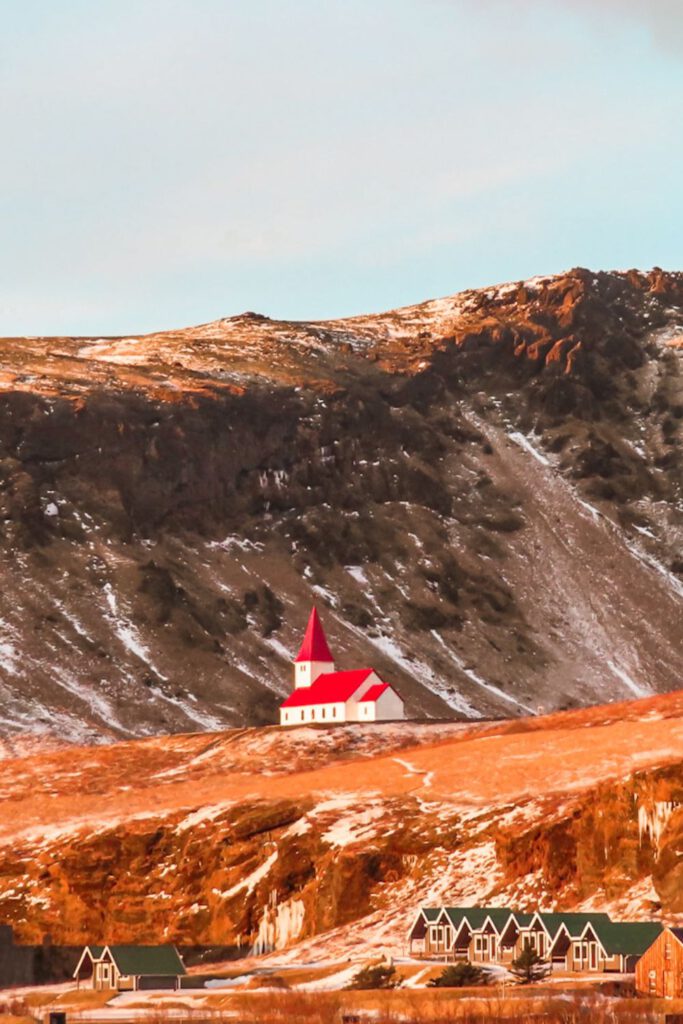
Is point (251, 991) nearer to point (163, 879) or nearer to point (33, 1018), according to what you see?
point (33, 1018)

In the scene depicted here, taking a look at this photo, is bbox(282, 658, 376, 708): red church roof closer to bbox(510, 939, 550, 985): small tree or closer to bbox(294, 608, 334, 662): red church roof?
bbox(294, 608, 334, 662): red church roof

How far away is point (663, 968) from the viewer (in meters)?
85.0

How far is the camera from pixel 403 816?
395 ft

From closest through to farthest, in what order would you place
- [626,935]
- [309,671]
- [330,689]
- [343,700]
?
[626,935]
[343,700]
[330,689]
[309,671]

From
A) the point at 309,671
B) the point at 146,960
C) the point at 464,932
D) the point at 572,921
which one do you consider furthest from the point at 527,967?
the point at 309,671

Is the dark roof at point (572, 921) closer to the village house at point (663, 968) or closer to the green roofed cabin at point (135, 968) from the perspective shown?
A: the village house at point (663, 968)

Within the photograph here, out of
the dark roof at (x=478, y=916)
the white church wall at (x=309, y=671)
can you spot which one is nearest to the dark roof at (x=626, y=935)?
the dark roof at (x=478, y=916)

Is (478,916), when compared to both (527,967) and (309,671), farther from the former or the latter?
(309,671)

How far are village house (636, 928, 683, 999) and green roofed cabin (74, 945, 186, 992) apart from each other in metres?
23.5

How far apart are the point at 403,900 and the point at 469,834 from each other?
6559 millimetres

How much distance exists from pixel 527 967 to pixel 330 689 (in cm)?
7708

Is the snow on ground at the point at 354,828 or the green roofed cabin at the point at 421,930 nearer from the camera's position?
the green roofed cabin at the point at 421,930

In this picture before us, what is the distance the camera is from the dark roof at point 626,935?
8869 cm

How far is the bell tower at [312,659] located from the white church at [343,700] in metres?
0.14
